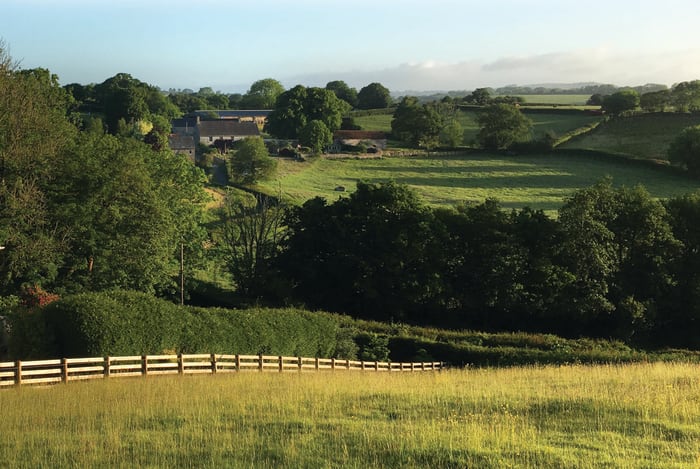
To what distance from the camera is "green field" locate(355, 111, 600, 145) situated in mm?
109338

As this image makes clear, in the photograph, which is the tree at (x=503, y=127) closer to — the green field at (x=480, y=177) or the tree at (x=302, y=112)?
the green field at (x=480, y=177)

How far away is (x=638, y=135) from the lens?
97.6 metres

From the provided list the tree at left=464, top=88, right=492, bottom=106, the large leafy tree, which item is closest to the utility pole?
the large leafy tree

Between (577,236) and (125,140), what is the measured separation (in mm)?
26787

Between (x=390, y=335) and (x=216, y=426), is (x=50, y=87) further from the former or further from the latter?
(x=216, y=426)

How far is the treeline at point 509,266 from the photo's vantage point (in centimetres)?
3834

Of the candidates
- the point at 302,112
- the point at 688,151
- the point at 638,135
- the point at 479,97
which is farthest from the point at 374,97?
the point at 688,151

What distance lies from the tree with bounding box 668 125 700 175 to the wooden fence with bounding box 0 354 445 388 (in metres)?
64.0

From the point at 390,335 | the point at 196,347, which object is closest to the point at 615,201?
the point at 390,335

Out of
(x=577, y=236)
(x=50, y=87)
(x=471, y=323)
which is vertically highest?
(x=50, y=87)

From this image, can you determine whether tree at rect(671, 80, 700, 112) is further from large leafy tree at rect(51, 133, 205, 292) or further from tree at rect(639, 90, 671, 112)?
large leafy tree at rect(51, 133, 205, 292)

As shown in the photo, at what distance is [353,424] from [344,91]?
556 feet

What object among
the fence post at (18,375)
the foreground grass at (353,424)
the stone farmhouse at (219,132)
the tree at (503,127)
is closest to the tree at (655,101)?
the tree at (503,127)

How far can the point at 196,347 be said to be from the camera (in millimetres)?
23156
